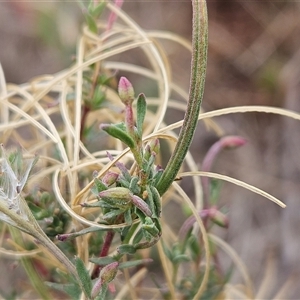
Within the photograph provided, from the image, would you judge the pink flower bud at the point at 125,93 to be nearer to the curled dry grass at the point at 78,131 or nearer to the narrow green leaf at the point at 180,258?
the curled dry grass at the point at 78,131

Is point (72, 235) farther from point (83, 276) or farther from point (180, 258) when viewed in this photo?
point (180, 258)

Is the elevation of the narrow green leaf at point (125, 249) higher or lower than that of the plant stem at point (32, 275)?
higher

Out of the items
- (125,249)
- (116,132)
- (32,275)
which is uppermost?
(116,132)

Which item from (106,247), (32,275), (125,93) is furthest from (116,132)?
(32,275)

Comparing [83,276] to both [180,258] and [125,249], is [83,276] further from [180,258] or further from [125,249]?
[180,258]

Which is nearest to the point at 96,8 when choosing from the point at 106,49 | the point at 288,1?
the point at 106,49

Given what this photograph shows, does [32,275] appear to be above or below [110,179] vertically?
below

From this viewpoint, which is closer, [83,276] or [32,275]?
[83,276]

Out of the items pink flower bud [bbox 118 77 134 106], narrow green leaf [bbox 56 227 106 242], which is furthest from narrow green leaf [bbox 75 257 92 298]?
pink flower bud [bbox 118 77 134 106]

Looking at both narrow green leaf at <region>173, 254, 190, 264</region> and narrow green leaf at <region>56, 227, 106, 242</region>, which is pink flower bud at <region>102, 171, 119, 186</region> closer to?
narrow green leaf at <region>56, 227, 106, 242</region>

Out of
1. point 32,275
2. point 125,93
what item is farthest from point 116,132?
point 32,275

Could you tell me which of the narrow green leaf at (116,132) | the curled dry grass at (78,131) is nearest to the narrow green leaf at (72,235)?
the curled dry grass at (78,131)
